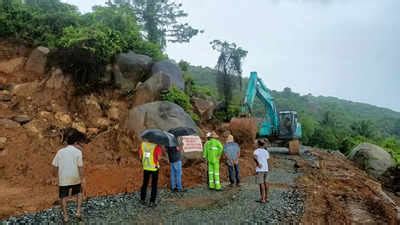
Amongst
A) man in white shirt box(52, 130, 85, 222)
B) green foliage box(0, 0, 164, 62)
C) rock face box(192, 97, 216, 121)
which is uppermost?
green foliage box(0, 0, 164, 62)

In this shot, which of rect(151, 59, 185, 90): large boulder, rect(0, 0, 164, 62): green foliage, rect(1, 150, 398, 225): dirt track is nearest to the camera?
rect(1, 150, 398, 225): dirt track

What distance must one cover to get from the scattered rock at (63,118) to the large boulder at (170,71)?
448cm

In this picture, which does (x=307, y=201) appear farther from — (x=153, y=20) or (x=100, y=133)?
(x=153, y=20)

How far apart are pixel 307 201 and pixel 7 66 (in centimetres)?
1363

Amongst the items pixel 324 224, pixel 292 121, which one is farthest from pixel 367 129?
pixel 324 224

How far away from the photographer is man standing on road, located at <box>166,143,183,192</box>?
11.2 m

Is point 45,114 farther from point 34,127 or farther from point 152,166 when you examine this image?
point 152,166

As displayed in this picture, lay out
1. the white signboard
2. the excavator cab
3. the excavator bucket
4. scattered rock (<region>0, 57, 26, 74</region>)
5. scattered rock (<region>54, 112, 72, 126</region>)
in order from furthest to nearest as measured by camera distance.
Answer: the excavator cab, the excavator bucket, scattered rock (<region>0, 57, 26, 74</region>), scattered rock (<region>54, 112, 72, 126</region>), the white signboard

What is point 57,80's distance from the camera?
51.6ft

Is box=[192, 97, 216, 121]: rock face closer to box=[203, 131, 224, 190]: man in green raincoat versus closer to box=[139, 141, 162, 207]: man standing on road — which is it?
box=[203, 131, 224, 190]: man in green raincoat

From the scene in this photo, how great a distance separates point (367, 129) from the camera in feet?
153

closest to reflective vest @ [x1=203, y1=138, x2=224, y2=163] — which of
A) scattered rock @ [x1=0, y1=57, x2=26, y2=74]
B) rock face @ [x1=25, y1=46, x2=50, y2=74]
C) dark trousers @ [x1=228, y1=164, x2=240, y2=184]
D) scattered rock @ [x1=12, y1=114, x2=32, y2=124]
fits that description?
dark trousers @ [x1=228, y1=164, x2=240, y2=184]

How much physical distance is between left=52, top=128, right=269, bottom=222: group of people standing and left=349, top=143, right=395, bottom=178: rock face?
1197cm

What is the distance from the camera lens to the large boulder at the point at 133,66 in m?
17.3
